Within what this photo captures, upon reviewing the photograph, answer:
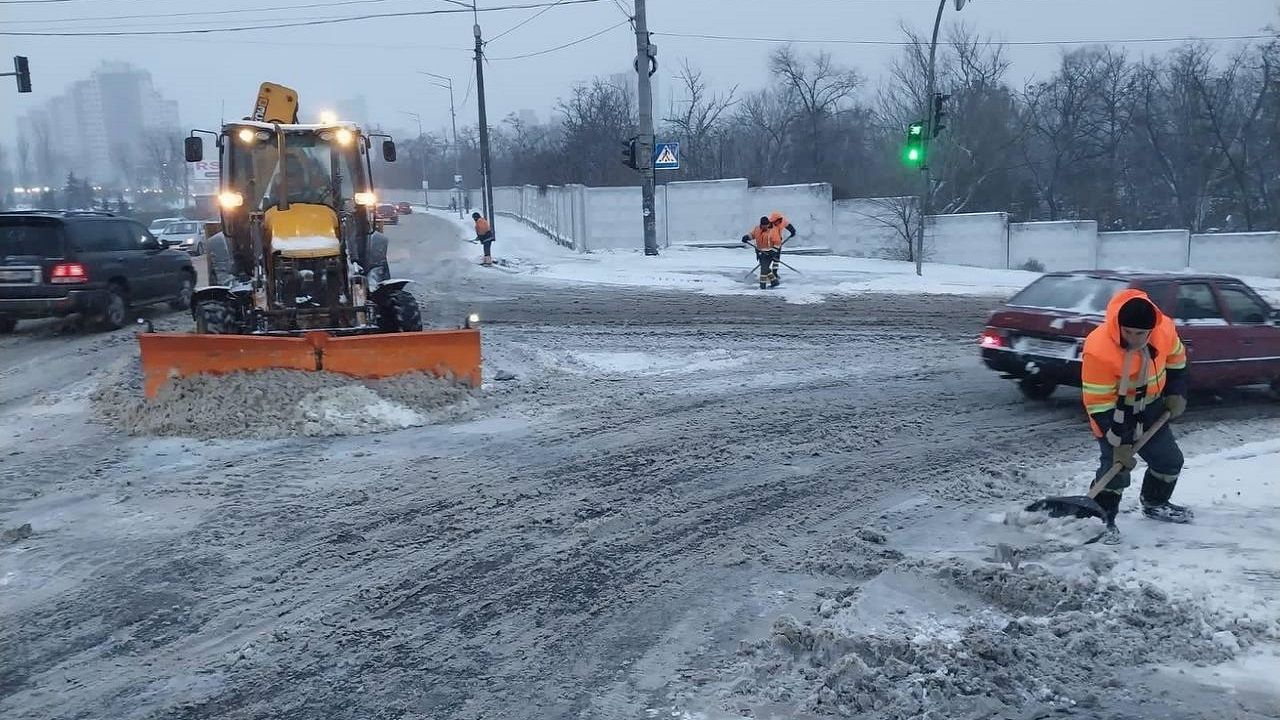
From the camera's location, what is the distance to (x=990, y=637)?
4.92 m

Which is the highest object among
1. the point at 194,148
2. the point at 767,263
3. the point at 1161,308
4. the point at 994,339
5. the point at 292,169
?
the point at 194,148

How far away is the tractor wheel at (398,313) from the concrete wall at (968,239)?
24.3 meters

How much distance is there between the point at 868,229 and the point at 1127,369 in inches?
1066

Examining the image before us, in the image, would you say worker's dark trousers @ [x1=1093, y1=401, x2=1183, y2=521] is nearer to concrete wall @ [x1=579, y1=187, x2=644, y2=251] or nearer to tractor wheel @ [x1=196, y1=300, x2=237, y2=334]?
tractor wheel @ [x1=196, y1=300, x2=237, y2=334]

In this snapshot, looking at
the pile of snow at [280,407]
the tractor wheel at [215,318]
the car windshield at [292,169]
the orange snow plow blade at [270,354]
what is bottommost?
the pile of snow at [280,407]

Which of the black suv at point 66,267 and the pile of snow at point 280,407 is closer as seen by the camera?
the pile of snow at point 280,407

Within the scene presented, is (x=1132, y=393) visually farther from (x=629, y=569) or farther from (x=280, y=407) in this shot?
(x=280, y=407)

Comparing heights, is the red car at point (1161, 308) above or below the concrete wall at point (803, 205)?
below

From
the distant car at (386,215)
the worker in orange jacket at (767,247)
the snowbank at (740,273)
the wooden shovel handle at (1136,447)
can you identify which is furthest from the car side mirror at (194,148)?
the worker in orange jacket at (767,247)

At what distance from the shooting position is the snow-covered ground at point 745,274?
22656 millimetres

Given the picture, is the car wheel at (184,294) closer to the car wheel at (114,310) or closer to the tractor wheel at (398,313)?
the car wheel at (114,310)

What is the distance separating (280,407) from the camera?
31.0 ft

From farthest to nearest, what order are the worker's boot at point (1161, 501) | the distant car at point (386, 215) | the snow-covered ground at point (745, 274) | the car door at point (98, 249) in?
the snow-covered ground at point (745, 274) < the car door at point (98, 249) < the distant car at point (386, 215) < the worker's boot at point (1161, 501)

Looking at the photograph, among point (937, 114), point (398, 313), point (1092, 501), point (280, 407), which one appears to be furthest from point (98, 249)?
point (937, 114)
